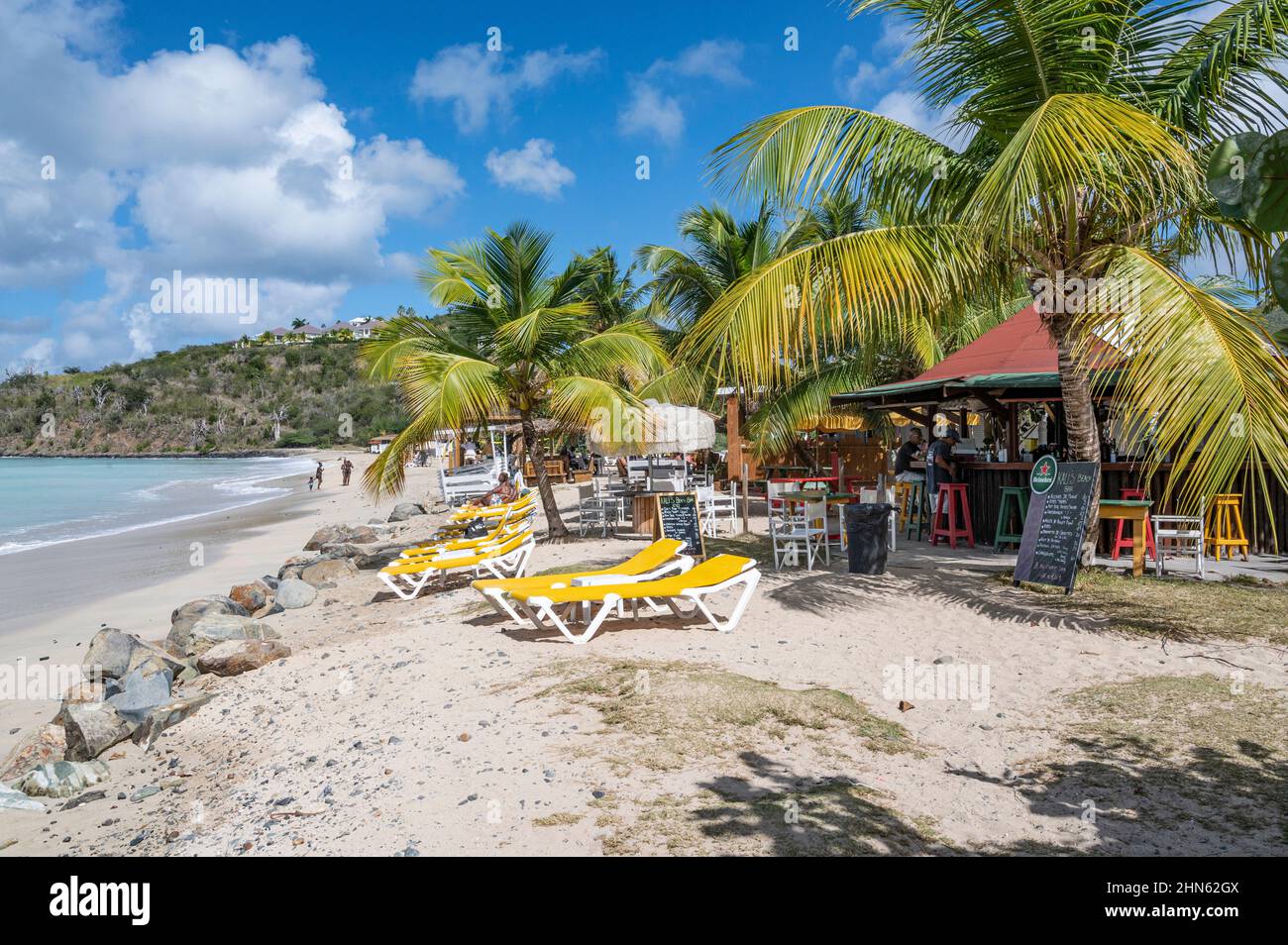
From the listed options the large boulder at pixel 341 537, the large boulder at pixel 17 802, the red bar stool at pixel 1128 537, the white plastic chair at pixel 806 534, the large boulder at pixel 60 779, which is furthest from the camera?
the large boulder at pixel 341 537

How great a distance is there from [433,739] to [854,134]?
19.7 feet

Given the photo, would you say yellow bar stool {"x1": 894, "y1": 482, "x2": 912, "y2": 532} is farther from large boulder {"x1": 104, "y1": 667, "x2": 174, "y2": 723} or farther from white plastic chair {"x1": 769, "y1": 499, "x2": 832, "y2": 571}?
large boulder {"x1": 104, "y1": 667, "x2": 174, "y2": 723}

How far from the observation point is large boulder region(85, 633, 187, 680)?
690 centimetres

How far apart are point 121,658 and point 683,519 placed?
583 cm

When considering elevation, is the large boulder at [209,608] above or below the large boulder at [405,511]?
below

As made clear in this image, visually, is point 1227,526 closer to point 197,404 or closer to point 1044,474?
point 1044,474

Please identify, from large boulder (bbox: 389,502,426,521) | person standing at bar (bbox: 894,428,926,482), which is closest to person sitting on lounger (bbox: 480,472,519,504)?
person standing at bar (bbox: 894,428,926,482)

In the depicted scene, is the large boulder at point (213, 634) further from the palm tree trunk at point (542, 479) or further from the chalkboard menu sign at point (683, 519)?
the palm tree trunk at point (542, 479)

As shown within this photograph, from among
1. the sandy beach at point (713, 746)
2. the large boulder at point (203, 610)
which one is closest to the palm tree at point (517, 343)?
the large boulder at point (203, 610)

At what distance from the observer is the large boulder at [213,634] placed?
7785 millimetres

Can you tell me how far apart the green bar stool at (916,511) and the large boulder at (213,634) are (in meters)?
8.64

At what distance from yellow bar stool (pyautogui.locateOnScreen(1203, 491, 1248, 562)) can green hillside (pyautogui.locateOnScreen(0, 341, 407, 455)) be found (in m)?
92.8

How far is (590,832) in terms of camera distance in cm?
304
